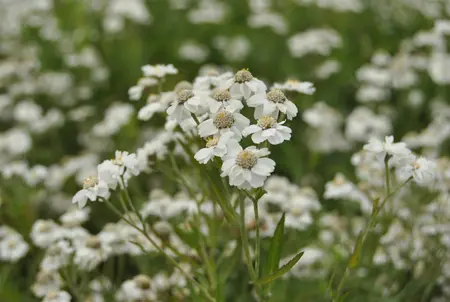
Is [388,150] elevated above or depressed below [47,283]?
above

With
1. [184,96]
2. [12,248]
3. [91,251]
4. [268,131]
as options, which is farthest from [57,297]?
[268,131]

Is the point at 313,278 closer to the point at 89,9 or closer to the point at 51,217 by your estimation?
the point at 51,217

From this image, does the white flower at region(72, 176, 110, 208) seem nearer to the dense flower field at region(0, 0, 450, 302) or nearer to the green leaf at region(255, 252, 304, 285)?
the dense flower field at region(0, 0, 450, 302)

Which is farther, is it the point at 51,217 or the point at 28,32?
the point at 28,32

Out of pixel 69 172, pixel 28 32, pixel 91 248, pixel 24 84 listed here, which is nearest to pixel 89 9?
pixel 28 32

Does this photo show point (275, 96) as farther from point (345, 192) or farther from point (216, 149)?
point (345, 192)

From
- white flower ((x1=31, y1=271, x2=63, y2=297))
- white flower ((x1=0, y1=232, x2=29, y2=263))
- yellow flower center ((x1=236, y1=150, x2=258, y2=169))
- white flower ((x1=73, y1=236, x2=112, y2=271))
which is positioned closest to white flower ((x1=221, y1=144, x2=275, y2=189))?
yellow flower center ((x1=236, y1=150, x2=258, y2=169))

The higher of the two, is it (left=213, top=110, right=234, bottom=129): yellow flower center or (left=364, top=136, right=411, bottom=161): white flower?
(left=213, top=110, right=234, bottom=129): yellow flower center
